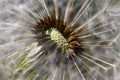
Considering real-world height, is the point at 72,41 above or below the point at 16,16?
below

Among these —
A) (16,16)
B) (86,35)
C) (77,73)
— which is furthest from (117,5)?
(16,16)

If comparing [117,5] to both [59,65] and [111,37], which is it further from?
[59,65]

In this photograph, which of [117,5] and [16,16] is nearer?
[117,5]

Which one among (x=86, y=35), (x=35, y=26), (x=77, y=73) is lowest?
(x=77, y=73)

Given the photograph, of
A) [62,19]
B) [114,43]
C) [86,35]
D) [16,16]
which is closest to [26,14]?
[16,16]
